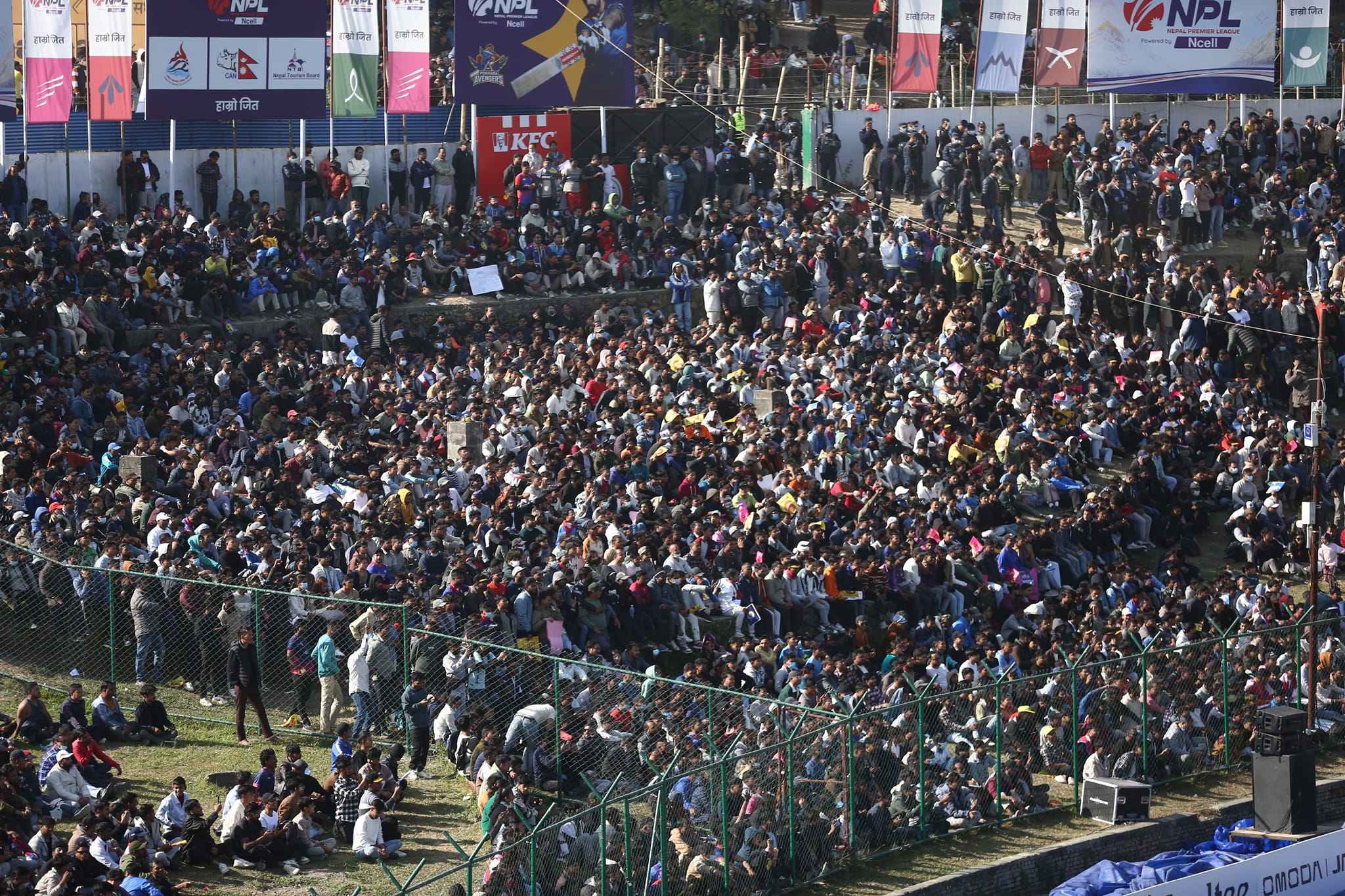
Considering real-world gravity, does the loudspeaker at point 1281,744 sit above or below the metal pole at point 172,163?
below

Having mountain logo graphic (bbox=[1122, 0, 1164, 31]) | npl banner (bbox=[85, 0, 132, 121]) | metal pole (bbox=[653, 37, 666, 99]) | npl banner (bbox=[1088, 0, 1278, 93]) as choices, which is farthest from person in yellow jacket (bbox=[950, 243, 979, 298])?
npl banner (bbox=[85, 0, 132, 121])

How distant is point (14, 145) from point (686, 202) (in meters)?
12.5

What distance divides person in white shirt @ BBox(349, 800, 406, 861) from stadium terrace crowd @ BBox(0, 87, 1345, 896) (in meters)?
0.05

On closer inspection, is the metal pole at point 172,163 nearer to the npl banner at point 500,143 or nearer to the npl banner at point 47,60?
the npl banner at point 47,60

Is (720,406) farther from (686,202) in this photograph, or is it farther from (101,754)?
(101,754)

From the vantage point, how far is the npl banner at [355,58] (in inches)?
1361

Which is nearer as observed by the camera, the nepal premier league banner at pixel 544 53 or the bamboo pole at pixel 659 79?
the nepal premier league banner at pixel 544 53

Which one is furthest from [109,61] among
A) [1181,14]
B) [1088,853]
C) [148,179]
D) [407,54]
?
[1088,853]

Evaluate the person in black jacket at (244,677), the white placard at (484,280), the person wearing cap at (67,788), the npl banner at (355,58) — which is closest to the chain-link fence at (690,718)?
the person in black jacket at (244,677)

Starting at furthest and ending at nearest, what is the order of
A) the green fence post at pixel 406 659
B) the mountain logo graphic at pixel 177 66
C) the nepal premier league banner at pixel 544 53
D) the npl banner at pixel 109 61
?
the nepal premier league banner at pixel 544 53
the mountain logo graphic at pixel 177 66
the npl banner at pixel 109 61
the green fence post at pixel 406 659

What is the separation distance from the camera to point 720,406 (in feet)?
93.7

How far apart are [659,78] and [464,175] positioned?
9.71m

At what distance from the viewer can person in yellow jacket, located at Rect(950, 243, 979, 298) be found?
1305 inches

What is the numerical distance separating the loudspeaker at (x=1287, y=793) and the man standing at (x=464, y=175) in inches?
853
